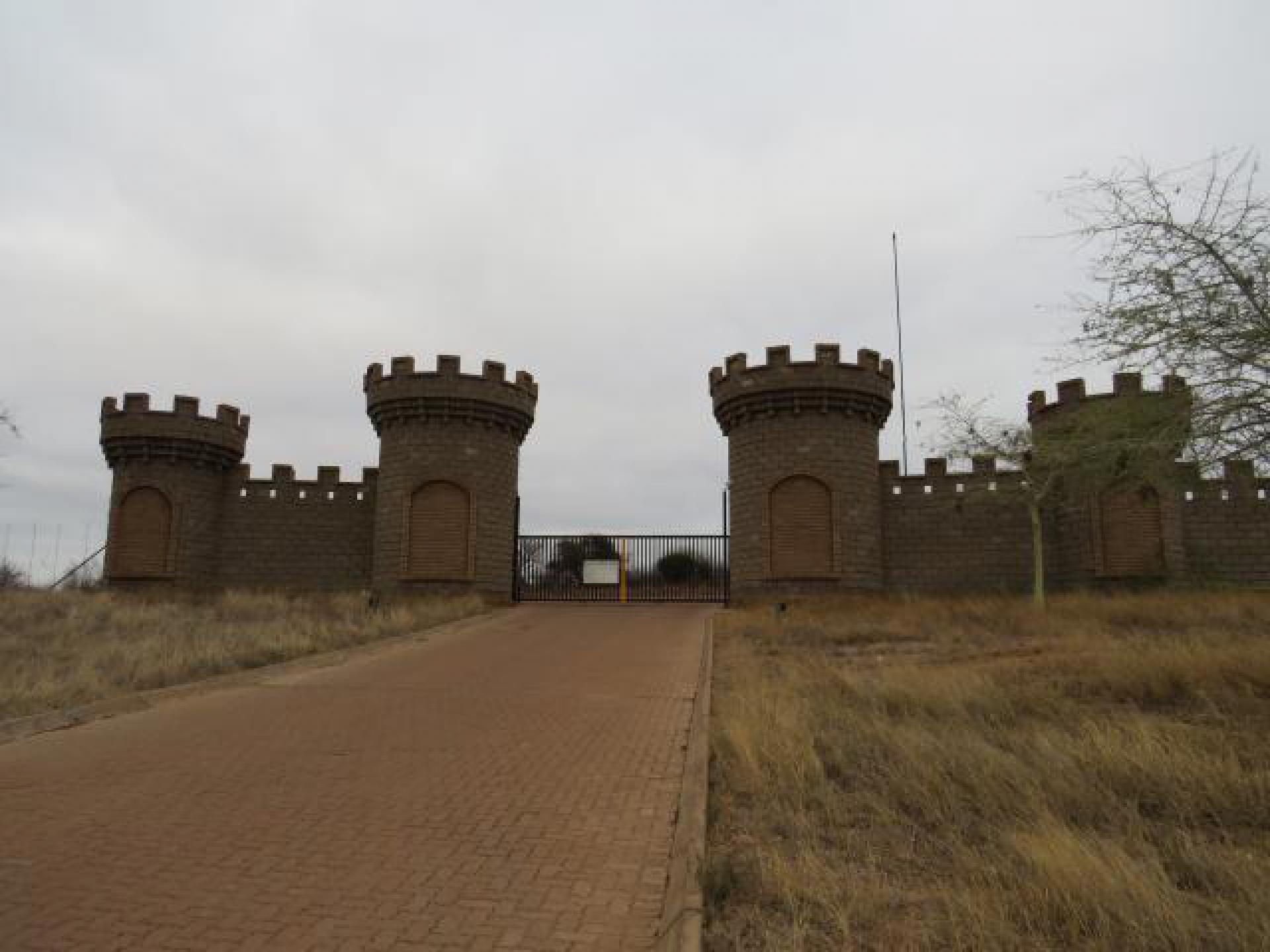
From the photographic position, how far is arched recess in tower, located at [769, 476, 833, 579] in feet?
73.2

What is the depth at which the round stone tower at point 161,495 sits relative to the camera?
2502cm

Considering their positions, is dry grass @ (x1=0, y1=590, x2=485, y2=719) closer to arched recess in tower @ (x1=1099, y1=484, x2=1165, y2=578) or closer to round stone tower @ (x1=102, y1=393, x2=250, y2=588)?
round stone tower @ (x1=102, y1=393, x2=250, y2=588)

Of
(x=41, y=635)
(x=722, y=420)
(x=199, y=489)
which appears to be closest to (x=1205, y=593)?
(x=722, y=420)

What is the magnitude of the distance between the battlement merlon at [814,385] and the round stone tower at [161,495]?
51.3ft

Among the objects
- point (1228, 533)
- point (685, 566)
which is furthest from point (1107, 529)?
point (685, 566)

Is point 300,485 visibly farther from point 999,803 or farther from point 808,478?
point 999,803

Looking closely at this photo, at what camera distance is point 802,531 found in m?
22.5

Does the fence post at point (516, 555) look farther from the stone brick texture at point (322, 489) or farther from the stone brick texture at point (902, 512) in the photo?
the stone brick texture at point (902, 512)

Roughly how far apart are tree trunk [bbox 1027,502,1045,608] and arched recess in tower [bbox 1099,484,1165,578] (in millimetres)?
1483

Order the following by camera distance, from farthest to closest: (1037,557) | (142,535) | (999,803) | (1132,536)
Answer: (142,535) → (1132,536) → (1037,557) → (999,803)

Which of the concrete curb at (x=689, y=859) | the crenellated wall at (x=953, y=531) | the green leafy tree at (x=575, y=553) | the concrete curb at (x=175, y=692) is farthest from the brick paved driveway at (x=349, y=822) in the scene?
the green leafy tree at (x=575, y=553)

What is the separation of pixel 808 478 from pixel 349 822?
60.2 ft

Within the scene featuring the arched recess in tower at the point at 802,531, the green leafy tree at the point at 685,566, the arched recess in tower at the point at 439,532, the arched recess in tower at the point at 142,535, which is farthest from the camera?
the green leafy tree at the point at 685,566

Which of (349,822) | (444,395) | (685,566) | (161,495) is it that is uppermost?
(444,395)
